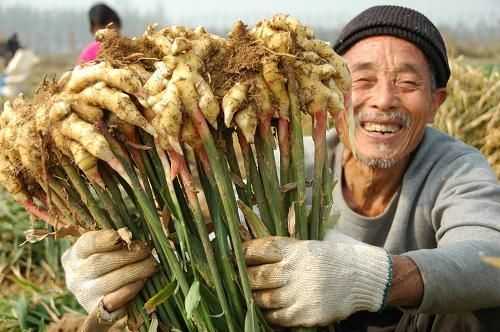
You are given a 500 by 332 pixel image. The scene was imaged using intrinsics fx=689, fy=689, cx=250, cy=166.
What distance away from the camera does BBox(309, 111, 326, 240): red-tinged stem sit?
1.38 meters

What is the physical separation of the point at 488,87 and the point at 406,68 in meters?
2.07

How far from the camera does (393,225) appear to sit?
2.05m

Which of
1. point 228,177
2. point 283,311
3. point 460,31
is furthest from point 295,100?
point 460,31

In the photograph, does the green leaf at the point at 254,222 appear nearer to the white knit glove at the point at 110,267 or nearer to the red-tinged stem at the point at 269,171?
the red-tinged stem at the point at 269,171

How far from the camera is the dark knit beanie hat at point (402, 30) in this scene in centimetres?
202

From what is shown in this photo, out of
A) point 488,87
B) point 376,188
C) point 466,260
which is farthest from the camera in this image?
point 488,87

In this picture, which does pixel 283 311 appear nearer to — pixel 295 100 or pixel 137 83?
pixel 295 100

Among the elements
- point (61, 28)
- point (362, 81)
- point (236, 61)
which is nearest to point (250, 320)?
point (236, 61)

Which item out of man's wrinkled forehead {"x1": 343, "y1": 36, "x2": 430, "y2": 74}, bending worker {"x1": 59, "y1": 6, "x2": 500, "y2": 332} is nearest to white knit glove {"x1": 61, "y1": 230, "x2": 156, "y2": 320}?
bending worker {"x1": 59, "y1": 6, "x2": 500, "y2": 332}

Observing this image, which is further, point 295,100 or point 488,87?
point 488,87

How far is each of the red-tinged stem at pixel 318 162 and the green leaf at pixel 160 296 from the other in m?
0.31

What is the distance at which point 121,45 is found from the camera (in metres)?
1.30

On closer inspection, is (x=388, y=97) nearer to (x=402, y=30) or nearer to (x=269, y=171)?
(x=402, y=30)

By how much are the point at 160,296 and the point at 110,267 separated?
12 centimetres
